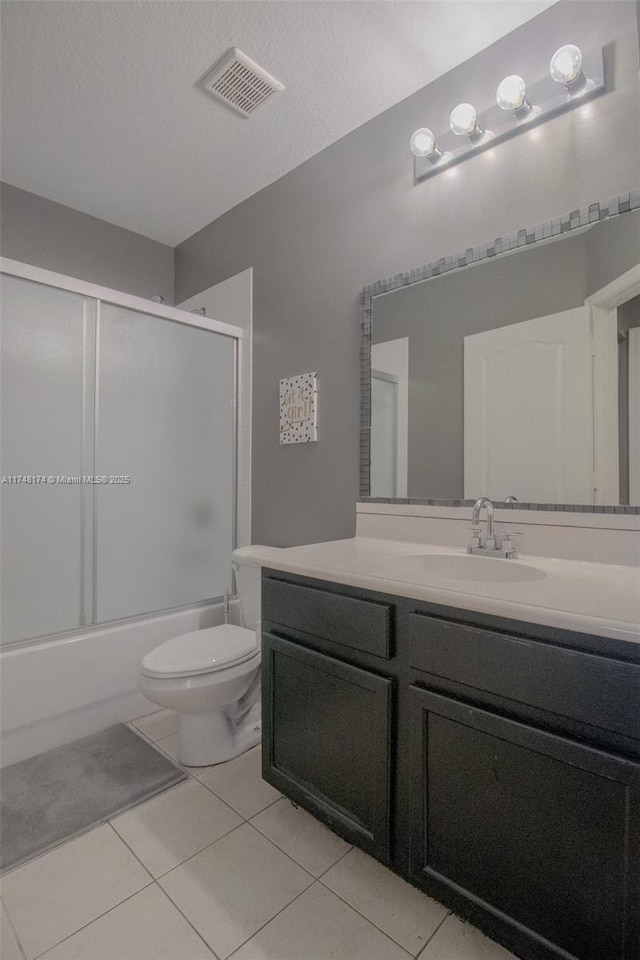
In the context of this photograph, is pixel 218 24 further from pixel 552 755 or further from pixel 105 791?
pixel 105 791

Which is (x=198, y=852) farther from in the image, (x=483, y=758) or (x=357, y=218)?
(x=357, y=218)

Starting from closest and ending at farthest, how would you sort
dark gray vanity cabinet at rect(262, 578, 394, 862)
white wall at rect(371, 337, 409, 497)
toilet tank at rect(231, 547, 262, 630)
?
dark gray vanity cabinet at rect(262, 578, 394, 862)
white wall at rect(371, 337, 409, 497)
toilet tank at rect(231, 547, 262, 630)

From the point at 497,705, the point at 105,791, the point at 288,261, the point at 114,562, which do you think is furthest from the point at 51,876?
the point at 288,261

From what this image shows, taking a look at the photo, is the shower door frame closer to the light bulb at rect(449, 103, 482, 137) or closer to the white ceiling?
the white ceiling

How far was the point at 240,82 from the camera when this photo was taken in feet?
5.71

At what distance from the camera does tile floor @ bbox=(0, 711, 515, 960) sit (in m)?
1.07

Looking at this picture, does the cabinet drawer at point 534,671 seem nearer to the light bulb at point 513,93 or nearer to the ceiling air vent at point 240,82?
the light bulb at point 513,93

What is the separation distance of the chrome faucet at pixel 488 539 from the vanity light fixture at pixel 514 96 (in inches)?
46.9

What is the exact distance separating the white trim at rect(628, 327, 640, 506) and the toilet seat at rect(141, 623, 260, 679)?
1352mm

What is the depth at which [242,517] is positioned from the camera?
2.49 metres

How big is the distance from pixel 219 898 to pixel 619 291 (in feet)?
6.25

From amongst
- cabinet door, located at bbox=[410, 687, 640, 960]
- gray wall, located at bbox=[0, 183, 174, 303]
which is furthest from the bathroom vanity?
gray wall, located at bbox=[0, 183, 174, 303]

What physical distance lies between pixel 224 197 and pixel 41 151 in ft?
2.73

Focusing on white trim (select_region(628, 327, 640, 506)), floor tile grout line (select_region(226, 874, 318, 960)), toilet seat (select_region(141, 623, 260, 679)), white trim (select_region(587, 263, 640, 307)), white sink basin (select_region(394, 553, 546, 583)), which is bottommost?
floor tile grout line (select_region(226, 874, 318, 960))
